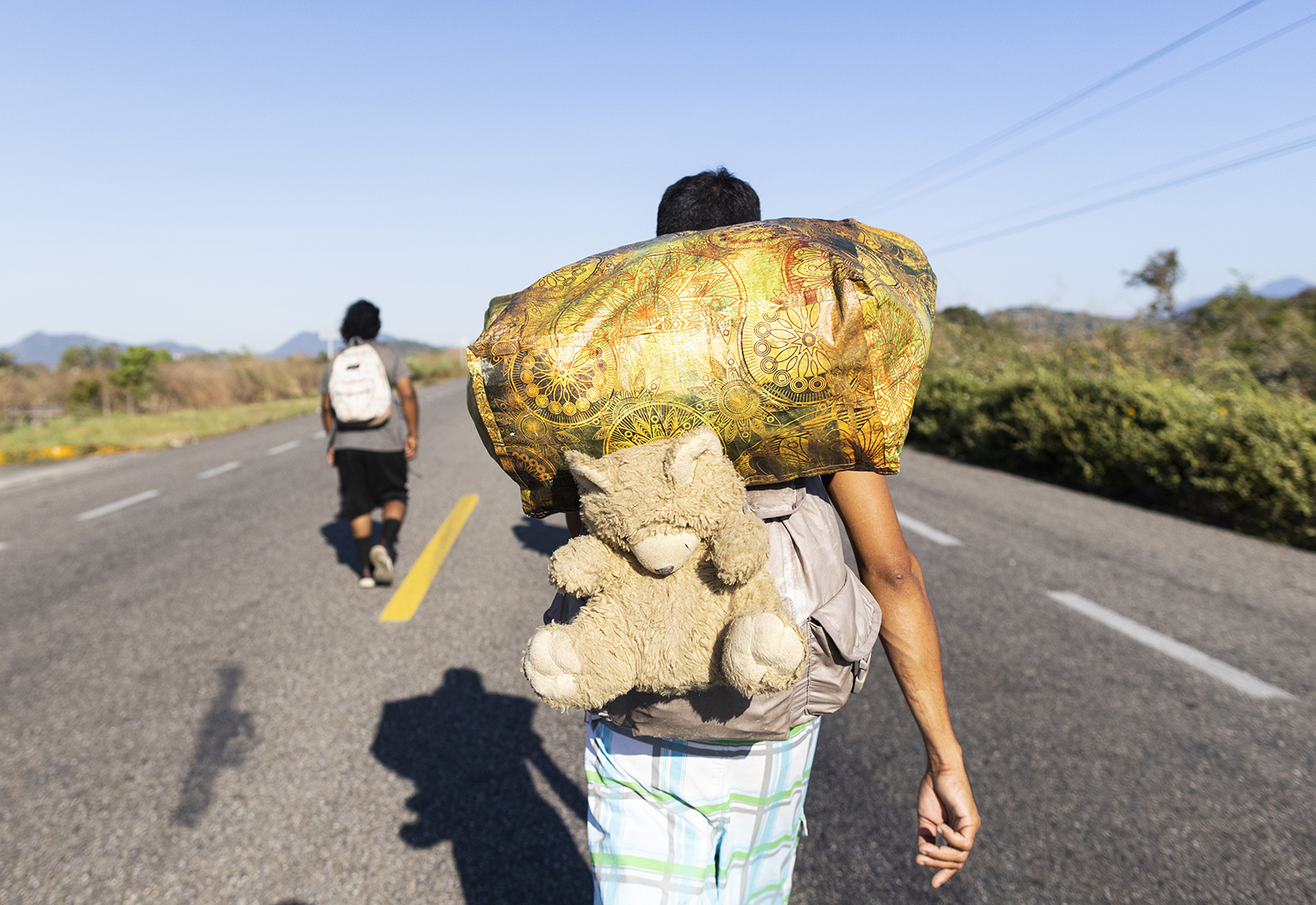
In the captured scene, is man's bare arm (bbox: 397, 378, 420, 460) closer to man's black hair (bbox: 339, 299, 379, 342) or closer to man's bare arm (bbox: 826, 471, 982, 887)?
man's black hair (bbox: 339, 299, 379, 342)

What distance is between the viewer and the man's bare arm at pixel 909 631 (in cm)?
129

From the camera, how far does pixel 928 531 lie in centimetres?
634

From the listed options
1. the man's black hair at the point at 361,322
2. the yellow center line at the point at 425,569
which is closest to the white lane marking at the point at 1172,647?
the yellow center line at the point at 425,569

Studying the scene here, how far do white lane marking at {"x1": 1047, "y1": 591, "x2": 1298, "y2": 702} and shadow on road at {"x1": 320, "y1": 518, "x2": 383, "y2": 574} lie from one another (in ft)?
16.7

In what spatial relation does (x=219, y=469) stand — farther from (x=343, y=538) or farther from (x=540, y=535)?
(x=540, y=535)

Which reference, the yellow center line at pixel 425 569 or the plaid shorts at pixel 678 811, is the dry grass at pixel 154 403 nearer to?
the yellow center line at pixel 425 569

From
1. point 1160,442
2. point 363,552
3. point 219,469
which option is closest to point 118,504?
point 219,469

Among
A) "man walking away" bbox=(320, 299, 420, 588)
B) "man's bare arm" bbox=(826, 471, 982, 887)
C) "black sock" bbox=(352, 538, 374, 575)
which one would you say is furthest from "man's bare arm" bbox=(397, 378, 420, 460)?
"man's bare arm" bbox=(826, 471, 982, 887)

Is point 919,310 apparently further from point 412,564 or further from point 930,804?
point 412,564

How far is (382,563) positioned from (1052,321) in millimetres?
14391

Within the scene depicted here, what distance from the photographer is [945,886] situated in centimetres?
231

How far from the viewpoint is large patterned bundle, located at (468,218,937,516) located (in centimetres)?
105

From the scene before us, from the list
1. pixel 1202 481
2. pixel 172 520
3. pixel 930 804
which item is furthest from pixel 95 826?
pixel 1202 481

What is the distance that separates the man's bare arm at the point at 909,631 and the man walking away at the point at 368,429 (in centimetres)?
428
